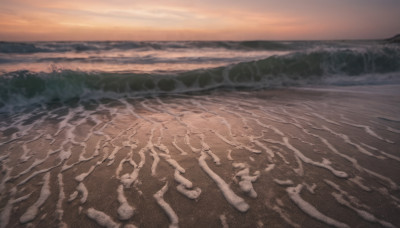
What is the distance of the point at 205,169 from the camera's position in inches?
103

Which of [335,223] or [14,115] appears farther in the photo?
[14,115]

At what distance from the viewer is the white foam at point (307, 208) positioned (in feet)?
5.92

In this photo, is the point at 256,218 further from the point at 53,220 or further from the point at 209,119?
the point at 209,119

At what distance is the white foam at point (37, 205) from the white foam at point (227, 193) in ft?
5.16

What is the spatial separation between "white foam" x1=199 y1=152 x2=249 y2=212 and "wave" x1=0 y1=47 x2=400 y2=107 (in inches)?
221

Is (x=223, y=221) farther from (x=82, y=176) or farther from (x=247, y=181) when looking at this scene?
(x=82, y=176)

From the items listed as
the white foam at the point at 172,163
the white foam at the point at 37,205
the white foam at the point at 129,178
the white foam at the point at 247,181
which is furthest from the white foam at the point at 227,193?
the white foam at the point at 37,205

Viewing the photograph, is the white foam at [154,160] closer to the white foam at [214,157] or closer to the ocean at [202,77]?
the white foam at [214,157]

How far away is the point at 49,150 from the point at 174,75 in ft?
20.3

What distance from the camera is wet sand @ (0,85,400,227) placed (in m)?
1.92

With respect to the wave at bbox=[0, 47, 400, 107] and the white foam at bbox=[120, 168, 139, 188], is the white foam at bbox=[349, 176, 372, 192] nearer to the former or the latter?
the white foam at bbox=[120, 168, 139, 188]

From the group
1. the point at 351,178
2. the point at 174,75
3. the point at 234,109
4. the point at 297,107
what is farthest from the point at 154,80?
the point at 351,178

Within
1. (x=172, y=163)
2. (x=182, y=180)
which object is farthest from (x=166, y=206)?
(x=172, y=163)

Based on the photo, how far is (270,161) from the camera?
276 centimetres
